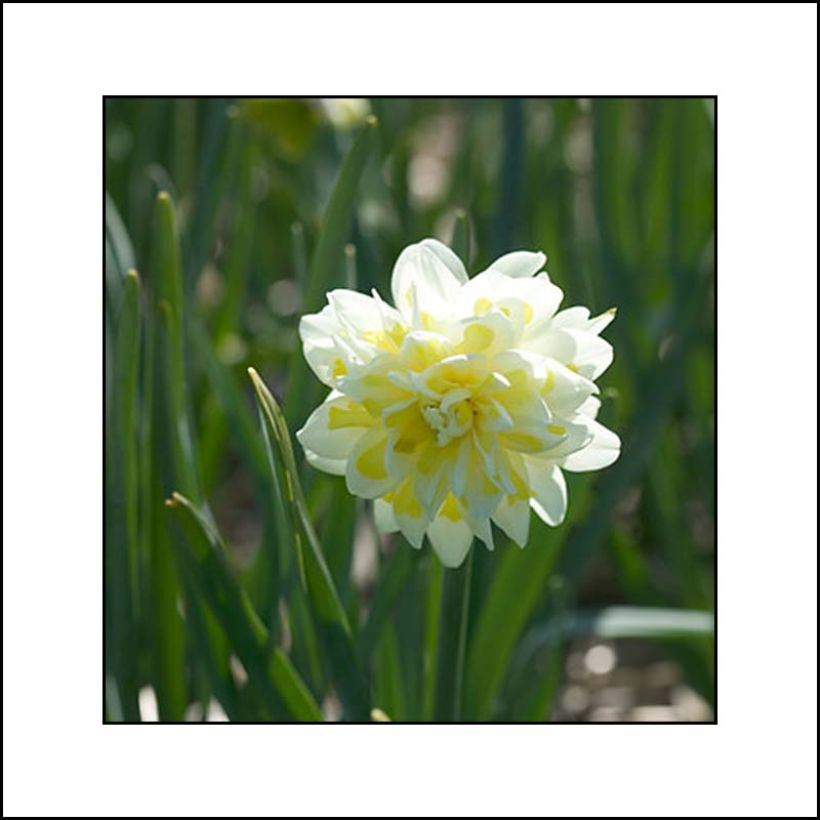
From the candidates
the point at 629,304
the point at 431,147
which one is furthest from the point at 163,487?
the point at 431,147

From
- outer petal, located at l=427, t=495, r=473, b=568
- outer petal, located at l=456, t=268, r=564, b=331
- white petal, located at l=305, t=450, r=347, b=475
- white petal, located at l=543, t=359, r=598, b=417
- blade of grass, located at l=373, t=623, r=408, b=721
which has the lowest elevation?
blade of grass, located at l=373, t=623, r=408, b=721

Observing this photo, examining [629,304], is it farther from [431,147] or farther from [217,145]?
[431,147]

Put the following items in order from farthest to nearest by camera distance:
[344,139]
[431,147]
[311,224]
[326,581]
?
[431,147], [311,224], [344,139], [326,581]

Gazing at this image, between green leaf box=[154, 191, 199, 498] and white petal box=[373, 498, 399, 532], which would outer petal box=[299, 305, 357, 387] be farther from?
green leaf box=[154, 191, 199, 498]

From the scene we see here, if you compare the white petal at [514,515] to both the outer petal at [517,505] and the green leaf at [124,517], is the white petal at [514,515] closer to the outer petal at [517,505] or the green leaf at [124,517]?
the outer petal at [517,505]

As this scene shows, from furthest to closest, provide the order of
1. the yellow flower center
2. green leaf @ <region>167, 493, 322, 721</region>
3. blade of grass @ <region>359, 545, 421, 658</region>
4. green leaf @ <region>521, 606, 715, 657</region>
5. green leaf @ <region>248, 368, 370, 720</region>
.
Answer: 1. green leaf @ <region>521, 606, 715, 657</region>
2. blade of grass @ <region>359, 545, 421, 658</region>
3. green leaf @ <region>167, 493, 322, 721</region>
4. green leaf @ <region>248, 368, 370, 720</region>
5. the yellow flower center

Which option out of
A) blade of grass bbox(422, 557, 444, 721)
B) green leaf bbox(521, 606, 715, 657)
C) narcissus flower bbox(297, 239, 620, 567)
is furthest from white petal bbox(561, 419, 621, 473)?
green leaf bbox(521, 606, 715, 657)
